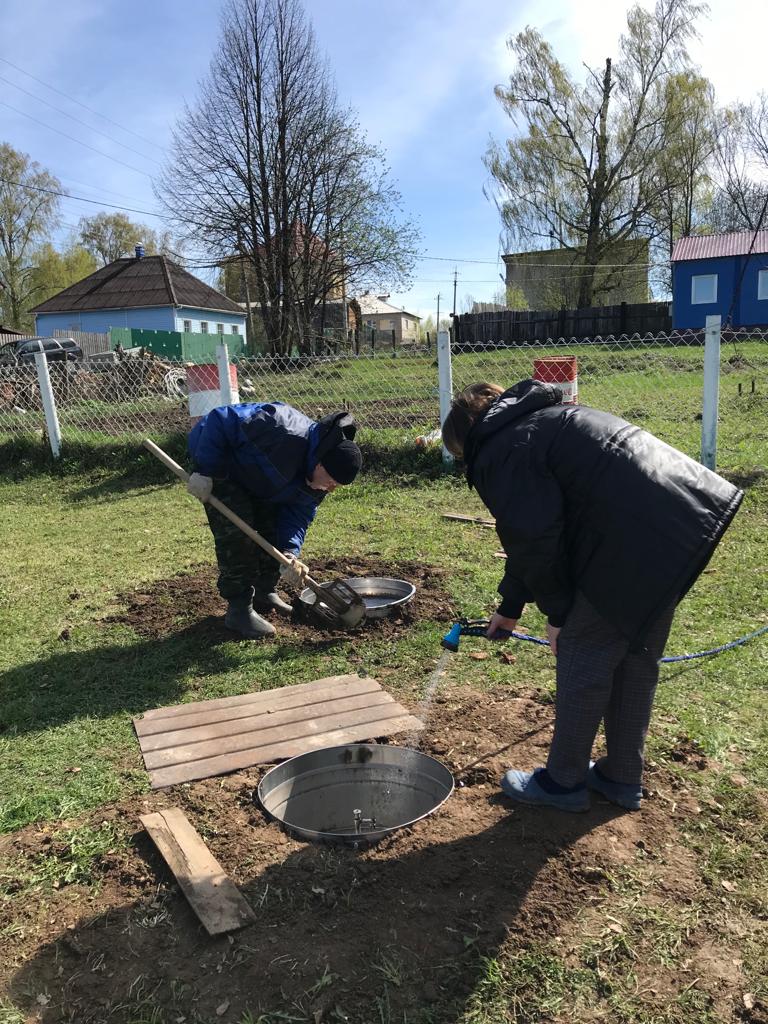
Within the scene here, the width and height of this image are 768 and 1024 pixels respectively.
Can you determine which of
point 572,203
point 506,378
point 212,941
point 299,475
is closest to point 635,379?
point 506,378

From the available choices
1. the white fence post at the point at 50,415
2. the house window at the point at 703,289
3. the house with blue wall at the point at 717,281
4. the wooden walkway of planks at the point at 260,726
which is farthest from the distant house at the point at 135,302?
the wooden walkway of planks at the point at 260,726

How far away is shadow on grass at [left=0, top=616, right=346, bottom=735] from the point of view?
3.46 m

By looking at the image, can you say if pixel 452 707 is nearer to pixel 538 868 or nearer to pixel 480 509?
pixel 538 868

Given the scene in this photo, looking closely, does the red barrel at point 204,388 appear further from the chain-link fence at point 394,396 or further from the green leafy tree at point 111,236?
the green leafy tree at point 111,236

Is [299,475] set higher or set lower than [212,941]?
higher

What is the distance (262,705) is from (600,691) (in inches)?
65.4

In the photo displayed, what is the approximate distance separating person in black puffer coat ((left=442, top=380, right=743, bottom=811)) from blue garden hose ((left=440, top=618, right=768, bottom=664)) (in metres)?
0.37

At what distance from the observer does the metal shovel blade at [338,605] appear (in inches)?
→ 162

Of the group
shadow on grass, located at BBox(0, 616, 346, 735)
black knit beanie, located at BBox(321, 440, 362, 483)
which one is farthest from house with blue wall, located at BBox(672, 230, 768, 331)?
shadow on grass, located at BBox(0, 616, 346, 735)

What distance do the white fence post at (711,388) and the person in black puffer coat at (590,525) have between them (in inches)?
197

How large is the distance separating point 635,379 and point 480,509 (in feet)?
21.2

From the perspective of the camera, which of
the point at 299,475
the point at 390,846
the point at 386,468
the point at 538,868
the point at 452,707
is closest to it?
the point at 538,868

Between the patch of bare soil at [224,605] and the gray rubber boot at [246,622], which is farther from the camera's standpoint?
the patch of bare soil at [224,605]

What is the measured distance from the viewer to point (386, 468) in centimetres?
829
